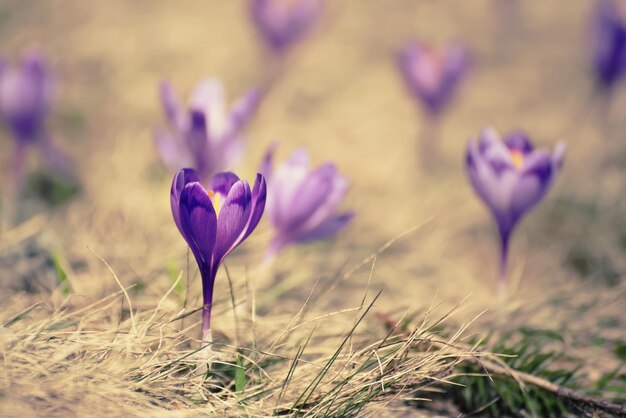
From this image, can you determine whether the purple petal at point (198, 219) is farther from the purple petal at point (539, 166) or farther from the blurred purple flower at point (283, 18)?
the blurred purple flower at point (283, 18)

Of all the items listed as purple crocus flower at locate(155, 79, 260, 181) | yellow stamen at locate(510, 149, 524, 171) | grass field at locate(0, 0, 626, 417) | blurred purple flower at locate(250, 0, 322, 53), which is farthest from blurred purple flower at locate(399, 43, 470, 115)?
yellow stamen at locate(510, 149, 524, 171)

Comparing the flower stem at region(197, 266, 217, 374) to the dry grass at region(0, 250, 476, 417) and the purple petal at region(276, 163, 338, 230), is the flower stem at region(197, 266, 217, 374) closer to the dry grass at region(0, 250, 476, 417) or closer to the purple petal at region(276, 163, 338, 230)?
the dry grass at region(0, 250, 476, 417)

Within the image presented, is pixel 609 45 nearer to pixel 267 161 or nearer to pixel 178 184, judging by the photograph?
pixel 267 161

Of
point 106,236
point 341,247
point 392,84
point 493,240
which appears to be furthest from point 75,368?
point 392,84

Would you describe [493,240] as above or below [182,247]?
below

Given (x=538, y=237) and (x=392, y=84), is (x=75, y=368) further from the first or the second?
(x=392, y=84)
